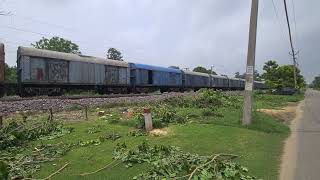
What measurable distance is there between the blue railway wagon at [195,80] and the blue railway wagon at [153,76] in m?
2.70

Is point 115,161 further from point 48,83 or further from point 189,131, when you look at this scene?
point 48,83

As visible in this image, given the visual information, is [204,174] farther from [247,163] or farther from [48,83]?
[48,83]

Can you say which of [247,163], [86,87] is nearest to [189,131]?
[247,163]

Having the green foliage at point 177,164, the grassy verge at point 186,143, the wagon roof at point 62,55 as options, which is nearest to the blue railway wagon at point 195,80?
the wagon roof at point 62,55

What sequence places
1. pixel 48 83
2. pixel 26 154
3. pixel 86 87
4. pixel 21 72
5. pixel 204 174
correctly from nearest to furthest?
1. pixel 204 174
2. pixel 26 154
3. pixel 21 72
4. pixel 48 83
5. pixel 86 87

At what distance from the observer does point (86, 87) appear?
34.9 metres

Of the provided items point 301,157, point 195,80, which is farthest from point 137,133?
point 195,80

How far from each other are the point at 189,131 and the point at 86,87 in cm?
2361

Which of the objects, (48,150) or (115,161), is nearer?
(115,161)

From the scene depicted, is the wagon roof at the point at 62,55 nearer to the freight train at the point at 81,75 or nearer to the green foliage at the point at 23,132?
the freight train at the point at 81,75

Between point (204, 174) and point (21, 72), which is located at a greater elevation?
point (21, 72)

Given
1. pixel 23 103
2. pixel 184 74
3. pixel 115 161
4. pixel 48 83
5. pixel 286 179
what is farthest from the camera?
pixel 184 74

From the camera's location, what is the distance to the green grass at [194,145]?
845 cm

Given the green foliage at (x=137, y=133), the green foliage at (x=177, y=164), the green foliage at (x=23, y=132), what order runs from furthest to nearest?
the green foliage at (x=137, y=133) < the green foliage at (x=23, y=132) < the green foliage at (x=177, y=164)
